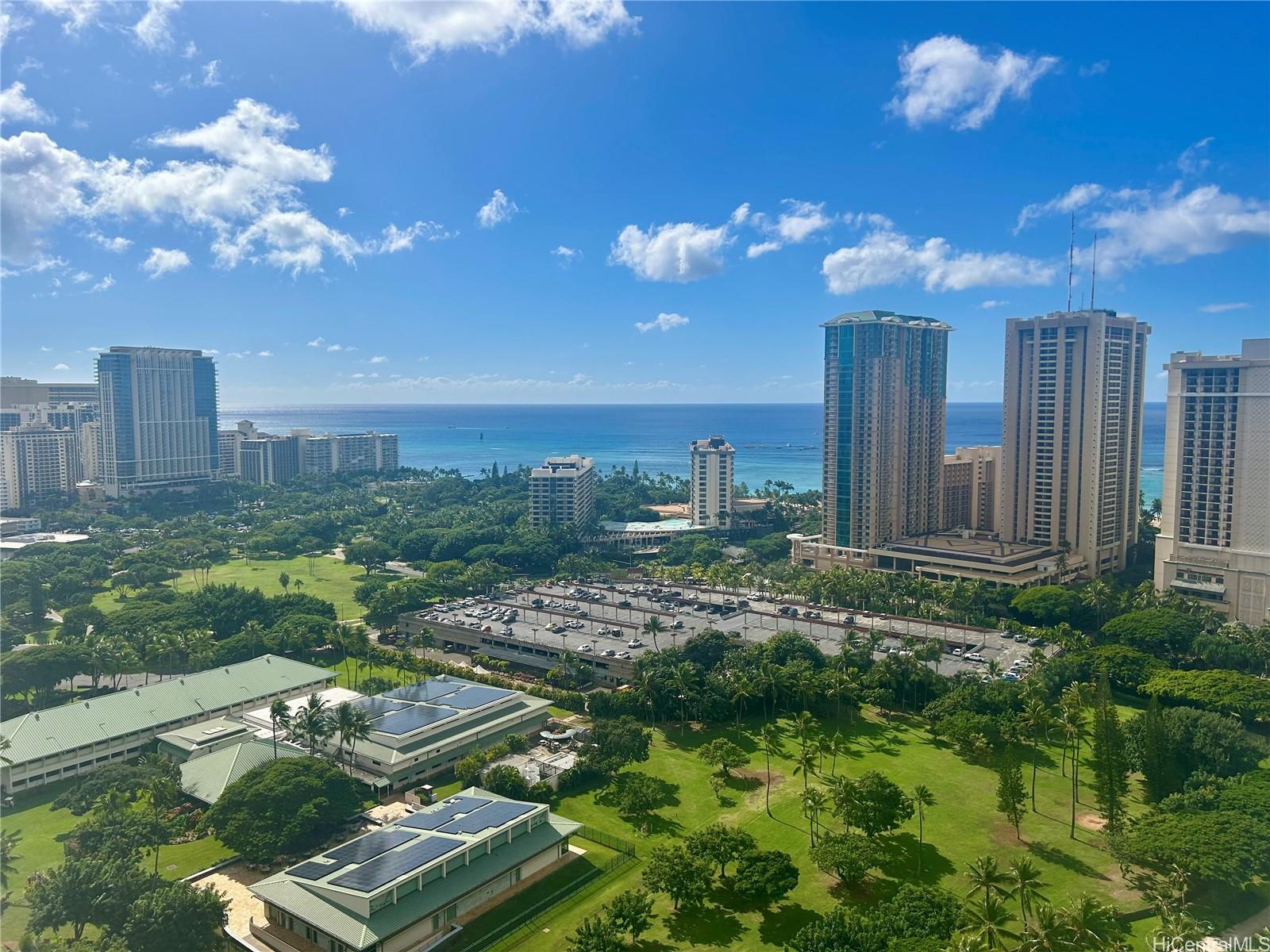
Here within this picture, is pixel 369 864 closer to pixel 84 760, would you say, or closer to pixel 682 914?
pixel 682 914

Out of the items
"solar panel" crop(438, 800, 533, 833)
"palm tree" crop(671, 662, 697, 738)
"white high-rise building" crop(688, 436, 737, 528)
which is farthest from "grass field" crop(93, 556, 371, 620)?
"solar panel" crop(438, 800, 533, 833)

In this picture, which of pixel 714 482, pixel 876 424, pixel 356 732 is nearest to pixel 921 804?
pixel 356 732

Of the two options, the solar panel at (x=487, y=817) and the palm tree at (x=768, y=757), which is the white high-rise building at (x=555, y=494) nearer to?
the palm tree at (x=768, y=757)

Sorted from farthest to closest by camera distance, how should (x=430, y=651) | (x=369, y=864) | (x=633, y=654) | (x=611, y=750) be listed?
(x=430, y=651)
(x=633, y=654)
(x=611, y=750)
(x=369, y=864)

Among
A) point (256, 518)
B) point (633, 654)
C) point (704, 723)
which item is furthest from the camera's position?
point (256, 518)

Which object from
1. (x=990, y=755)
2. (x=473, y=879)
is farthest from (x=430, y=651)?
(x=990, y=755)

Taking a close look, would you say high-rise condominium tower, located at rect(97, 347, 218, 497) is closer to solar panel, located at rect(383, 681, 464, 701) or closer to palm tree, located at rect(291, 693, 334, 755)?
solar panel, located at rect(383, 681, 464, 701)

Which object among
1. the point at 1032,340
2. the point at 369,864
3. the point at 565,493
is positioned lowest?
the point at 369,864

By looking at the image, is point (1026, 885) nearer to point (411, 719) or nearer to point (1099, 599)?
point (411, 719)
